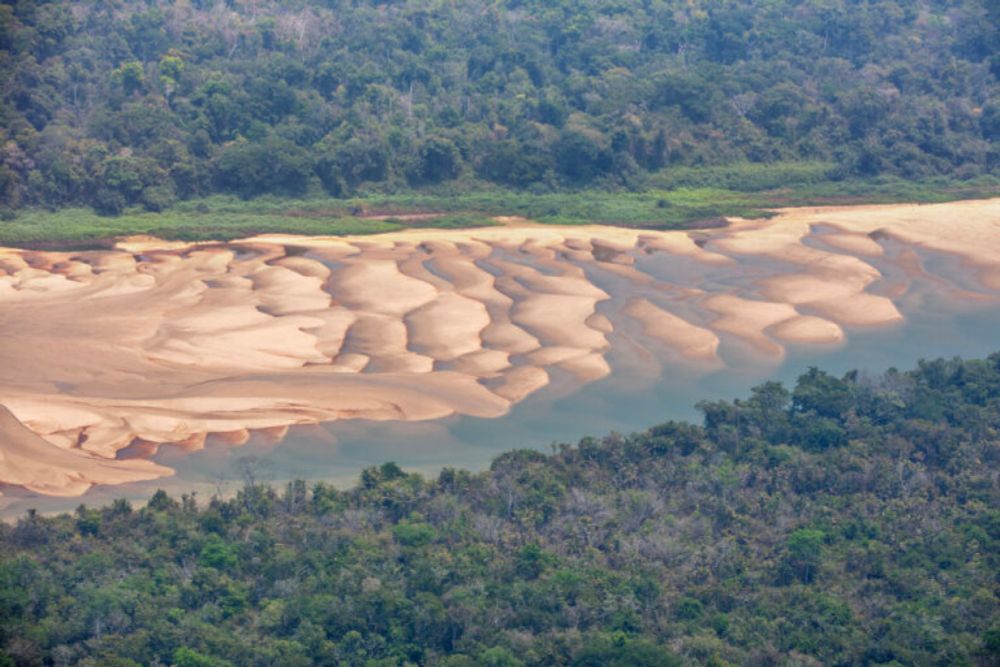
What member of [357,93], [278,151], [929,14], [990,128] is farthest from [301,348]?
[929,14]

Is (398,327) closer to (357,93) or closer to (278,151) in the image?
(278,151)

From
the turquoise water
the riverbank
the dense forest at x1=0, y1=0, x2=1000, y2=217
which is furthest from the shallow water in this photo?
the dense forest at x1=0, y1=0, x2=1000, y2=217

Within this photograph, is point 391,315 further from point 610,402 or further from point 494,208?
point 494,208

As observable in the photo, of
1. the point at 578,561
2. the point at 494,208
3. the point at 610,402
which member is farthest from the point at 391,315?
the point at 578,561

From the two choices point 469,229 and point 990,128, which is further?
point 990,128

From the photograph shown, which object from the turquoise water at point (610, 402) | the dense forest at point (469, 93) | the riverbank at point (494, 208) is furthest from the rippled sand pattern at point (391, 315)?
the dense forest at point (469, 93)

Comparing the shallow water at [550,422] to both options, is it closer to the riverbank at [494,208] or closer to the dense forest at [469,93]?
the riverbank at [494,208]
